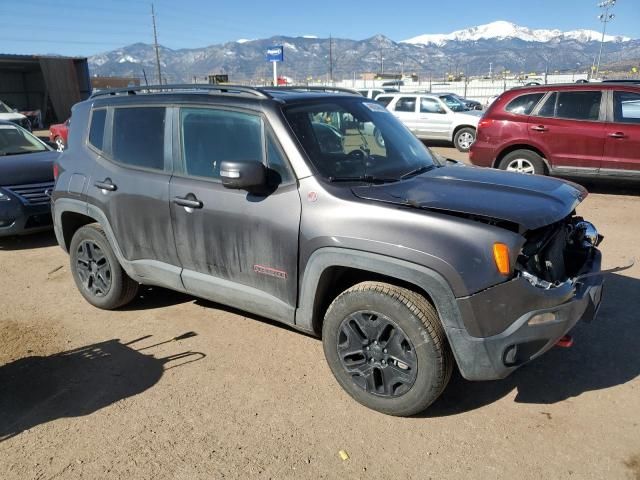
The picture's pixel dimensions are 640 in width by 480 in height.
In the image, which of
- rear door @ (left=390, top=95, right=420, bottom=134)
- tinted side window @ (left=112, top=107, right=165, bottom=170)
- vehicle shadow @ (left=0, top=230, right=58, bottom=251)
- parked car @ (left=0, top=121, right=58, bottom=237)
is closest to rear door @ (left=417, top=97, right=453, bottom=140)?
rear door @ (left=390, top=95, right=420, bottom=134)

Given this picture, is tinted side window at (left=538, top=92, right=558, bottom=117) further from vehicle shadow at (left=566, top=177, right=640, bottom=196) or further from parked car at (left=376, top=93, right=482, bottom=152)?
parked car at (left=376, top=93, right=482, bottom=152)

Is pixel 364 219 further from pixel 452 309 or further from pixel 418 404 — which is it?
pixel 418 404

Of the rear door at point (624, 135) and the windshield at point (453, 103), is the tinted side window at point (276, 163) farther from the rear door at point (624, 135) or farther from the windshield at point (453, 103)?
the windshield at point (453, 103)

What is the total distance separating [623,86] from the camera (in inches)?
335

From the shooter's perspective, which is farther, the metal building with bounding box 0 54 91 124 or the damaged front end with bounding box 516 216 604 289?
the metal building with bounding box 0 54 91 124

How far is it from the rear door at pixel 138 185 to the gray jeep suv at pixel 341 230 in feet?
0.04

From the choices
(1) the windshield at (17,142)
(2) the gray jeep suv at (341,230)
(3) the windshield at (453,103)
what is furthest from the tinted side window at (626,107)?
(1) the windshield at (17,142)

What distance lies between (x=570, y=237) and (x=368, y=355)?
64.2 inches

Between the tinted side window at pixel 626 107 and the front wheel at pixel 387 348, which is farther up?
the tinted side window at pixel 626 107

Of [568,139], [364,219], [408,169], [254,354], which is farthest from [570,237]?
[568,139]

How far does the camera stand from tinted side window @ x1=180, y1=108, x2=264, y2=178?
3.51 m

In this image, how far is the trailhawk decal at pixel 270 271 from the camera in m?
3.34

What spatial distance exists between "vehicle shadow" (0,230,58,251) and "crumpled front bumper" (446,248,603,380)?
20.3 ft

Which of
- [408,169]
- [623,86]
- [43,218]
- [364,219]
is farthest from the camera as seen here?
[623,86]
